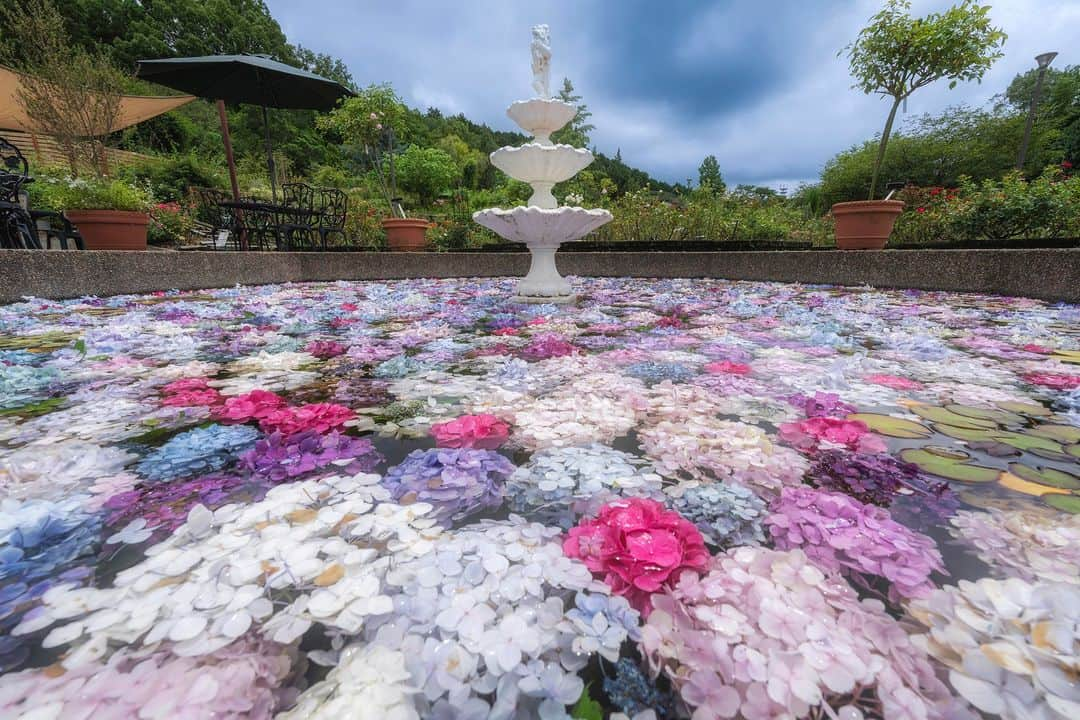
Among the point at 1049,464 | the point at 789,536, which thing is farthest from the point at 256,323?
the point at 1049,464

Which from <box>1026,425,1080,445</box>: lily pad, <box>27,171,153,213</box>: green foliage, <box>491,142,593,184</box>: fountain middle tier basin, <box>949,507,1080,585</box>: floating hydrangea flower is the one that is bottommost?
<box>949,507,1080,585</box>: floating hydrangea flower

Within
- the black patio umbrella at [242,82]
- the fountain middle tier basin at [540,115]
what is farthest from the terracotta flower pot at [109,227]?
the fountain middle tier basin at [540,115]

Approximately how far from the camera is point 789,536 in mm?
826

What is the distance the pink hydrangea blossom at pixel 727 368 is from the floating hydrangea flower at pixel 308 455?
1428 millimetres

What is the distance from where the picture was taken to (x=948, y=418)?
137 cm

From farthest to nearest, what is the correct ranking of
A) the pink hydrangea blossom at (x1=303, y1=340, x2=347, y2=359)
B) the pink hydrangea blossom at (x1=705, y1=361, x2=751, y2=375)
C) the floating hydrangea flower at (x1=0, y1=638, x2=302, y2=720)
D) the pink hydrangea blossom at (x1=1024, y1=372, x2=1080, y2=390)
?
the pink hydrangea blossom at (x1=303, y1=340, x2=347, y2=359)
the pink hydrangea blossom at (x1=705, y1=361, x2=751, y2=375)
the pink hydrangea blossom at (x1=1024, y1=372, x2=1080, y2=390)
the floating hydrangea flower at (x1=0, y1=638, x2=302, y2=720)

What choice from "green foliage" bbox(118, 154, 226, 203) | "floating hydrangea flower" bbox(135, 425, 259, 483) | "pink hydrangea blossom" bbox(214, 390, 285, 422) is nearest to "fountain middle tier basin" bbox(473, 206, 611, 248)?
"pink hydrangea blossom" bbox(214, 390, 285, 422)

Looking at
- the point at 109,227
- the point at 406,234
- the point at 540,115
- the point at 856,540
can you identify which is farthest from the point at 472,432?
the point at 406,234

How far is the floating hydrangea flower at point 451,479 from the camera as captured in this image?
0.96m

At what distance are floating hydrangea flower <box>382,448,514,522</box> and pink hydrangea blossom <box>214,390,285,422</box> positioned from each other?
2.08 ft

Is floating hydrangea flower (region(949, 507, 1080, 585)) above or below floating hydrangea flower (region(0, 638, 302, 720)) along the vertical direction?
above

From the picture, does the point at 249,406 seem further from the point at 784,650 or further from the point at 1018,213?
the point at 1018,213

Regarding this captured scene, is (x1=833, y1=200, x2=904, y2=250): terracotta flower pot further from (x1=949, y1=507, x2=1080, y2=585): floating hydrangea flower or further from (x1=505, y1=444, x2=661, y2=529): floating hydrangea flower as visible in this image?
(x1=505, y1=444, x2=661, y2=529): floating hydrangea flower

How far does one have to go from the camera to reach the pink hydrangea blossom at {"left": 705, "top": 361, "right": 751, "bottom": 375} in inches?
73.9
